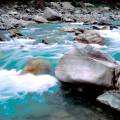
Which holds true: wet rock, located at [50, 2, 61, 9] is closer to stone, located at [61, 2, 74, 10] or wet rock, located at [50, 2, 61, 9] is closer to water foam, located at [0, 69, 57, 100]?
stone, located at [61, 2, 74, 10]

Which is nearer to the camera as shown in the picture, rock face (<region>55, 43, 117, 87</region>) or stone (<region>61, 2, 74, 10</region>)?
rock face (<region>55, 43, 117, 87</region>)

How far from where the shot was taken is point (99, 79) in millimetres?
6035

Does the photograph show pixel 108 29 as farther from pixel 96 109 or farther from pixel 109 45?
pixel 96 109

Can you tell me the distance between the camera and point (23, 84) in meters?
6.65

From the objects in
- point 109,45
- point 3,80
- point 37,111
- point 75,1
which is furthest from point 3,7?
point 37,111

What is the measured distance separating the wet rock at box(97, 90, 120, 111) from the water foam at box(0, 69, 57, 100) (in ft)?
4.09

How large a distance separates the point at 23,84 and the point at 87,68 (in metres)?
1.31

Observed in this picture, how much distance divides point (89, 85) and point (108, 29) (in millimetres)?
8791

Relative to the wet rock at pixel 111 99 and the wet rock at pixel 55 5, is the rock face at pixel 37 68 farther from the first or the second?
the wet rock at pixel 55 5

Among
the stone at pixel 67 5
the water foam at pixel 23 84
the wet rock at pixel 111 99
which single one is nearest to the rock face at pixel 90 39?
the water foam at pixel 23 84

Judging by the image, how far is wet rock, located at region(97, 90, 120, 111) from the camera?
5.30m

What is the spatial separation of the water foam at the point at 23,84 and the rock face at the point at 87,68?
319 mm

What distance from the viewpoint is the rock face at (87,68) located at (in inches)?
238

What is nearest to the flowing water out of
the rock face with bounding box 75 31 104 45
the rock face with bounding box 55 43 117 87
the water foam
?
the water foam
